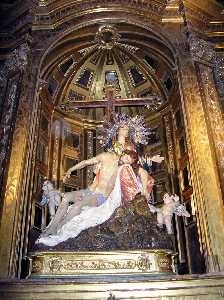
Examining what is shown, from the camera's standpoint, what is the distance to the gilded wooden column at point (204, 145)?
578cm

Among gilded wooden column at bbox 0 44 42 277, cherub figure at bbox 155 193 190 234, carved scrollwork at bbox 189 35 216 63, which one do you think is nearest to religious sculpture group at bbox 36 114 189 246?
cherub figure at bbox 155 193 190 234

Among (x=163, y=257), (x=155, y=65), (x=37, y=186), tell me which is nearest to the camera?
(x=163, y=257)

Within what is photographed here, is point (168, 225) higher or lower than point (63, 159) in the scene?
lower

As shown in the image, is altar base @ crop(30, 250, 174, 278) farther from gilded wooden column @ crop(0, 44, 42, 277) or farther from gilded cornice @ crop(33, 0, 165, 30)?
gilded cornice @ crop(33, 0, 165, 30)

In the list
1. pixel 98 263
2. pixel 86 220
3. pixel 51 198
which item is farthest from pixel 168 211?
pixel 51 198

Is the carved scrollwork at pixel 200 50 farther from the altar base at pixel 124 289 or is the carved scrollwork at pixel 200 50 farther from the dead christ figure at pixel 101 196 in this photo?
the altar base at pixel 124 289

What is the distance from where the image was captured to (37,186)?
Result: 7.72 meters

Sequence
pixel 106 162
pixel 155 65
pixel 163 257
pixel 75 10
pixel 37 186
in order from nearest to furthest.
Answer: pixel 163 257
pixel 106 162
pixel 37 186
pixel 75 10
pixel 155 65

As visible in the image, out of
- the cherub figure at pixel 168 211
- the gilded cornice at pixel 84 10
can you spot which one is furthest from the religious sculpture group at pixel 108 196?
the gilded cornice at pixel 84 10

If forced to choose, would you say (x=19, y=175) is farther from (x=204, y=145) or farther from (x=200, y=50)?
(x=200, y=50)

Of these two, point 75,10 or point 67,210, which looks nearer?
point 67,210

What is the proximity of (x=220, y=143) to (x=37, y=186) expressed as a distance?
3670mm

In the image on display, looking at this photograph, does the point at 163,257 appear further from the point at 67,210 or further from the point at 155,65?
the point at 155,65

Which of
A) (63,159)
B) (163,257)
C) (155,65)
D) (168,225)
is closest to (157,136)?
(155,65)
